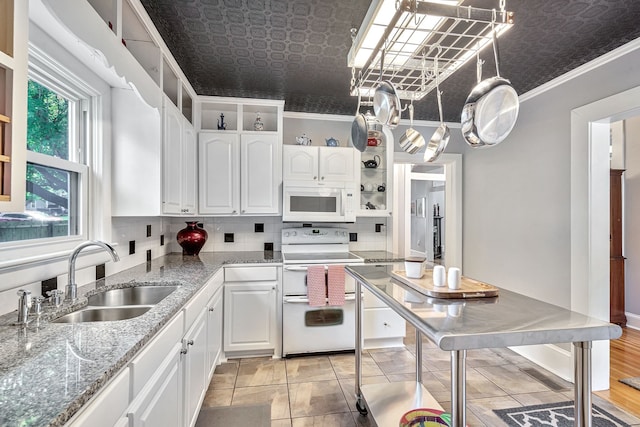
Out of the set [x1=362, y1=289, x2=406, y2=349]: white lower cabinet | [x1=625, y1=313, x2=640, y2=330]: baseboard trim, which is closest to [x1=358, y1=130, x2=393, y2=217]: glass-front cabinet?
[x1=362, y1=289, x2=406, y2=349]: white lower cabinet

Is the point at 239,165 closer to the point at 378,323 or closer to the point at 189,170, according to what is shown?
the point at 189,170

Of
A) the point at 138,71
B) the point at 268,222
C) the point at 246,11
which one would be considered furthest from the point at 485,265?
the point at 138,71

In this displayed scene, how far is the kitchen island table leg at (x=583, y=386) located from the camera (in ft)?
3.17

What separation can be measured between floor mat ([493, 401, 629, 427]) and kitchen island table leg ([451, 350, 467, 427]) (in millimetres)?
1355

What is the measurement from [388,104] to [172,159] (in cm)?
161

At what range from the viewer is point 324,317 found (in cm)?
288

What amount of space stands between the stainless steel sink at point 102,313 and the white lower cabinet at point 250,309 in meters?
1.19

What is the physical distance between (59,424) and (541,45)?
2.94m

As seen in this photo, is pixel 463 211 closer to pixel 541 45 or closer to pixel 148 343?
pixel 541 45

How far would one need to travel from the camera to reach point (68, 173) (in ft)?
5.82

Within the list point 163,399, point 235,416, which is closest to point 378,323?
point 235,416

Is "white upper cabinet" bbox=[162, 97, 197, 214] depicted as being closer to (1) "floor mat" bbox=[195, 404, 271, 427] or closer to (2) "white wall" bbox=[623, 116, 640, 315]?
(1) "floor mat" bbox=[195, 404, 271, 427]

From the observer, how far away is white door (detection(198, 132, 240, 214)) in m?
3.02

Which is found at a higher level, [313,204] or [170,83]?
[170,83]
